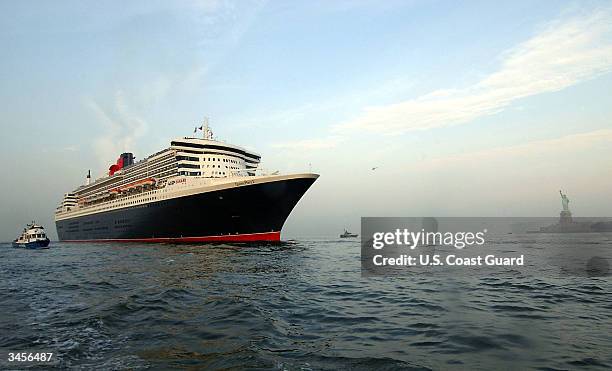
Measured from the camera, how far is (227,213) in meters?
42.9

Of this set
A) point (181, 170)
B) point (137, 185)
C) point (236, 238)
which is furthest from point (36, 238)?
point (236, 238)

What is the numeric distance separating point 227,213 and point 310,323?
35124 mm

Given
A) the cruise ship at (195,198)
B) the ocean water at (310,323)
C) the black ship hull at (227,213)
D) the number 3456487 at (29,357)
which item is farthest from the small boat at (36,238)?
the number 3456487 at (29,357)

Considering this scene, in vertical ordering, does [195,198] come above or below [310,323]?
above

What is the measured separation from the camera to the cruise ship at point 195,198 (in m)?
42.9

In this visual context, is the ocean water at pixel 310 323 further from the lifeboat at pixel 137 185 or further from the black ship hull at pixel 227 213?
the lifeboat at pixel 137 185

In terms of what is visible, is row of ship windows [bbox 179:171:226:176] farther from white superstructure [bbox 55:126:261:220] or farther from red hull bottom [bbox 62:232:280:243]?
red hull bottom [bbox 62:232:280:243]

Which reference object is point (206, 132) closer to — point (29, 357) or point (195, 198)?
point (195, 198)

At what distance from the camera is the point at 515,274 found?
19.5 m

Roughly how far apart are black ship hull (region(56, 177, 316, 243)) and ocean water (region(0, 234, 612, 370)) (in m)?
25.6

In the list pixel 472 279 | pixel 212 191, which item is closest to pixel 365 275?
pixel 472 279

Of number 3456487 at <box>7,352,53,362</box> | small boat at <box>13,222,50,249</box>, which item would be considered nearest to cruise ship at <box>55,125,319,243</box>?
small boat at <box>13,222,50,249</box>

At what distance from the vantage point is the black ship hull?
42531 millimetres

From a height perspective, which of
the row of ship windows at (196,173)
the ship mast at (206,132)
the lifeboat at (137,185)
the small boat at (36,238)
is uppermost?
the ship mast at (206,132)
